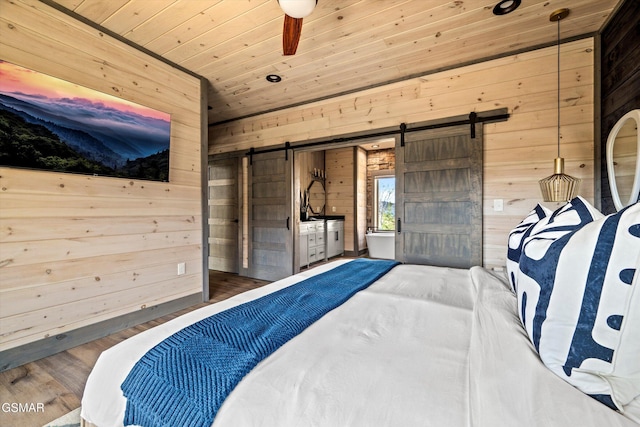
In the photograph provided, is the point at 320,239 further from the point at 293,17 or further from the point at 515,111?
the point at 293,17

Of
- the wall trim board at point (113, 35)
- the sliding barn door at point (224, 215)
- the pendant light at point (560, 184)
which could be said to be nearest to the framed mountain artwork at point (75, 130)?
the wall trim board at point (113, 35)

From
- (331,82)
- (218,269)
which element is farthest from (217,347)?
(218,269)

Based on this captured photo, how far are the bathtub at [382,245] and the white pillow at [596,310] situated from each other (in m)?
4.90

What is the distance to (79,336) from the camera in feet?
7.30

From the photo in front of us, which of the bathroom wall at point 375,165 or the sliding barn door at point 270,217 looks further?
the bathroom wall at point 375,165

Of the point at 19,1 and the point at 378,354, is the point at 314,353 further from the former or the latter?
the point at 19,1

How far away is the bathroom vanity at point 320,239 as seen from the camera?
4757 millimetres

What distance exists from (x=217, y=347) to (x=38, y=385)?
6.00 ft

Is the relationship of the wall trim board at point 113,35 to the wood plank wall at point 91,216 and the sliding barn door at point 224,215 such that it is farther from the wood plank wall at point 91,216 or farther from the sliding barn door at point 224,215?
the sliding barn door at point 224,215

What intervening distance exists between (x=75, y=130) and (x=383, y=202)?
5.82 meters

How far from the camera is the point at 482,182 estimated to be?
281 centimetres

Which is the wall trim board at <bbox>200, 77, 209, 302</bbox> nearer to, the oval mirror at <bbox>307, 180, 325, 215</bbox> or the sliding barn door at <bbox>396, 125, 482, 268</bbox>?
the sliding barn door at <bbox>396, 125, 482, 268</bbox>

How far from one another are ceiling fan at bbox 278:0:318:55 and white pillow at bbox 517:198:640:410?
1739mm

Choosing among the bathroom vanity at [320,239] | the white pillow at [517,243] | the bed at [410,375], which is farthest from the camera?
the bathroom vanity at [320,239]
